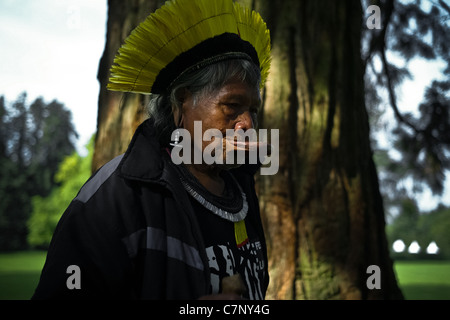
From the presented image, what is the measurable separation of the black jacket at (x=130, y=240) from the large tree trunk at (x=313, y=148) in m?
1.67

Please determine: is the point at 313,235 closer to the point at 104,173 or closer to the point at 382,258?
the point at 382,258

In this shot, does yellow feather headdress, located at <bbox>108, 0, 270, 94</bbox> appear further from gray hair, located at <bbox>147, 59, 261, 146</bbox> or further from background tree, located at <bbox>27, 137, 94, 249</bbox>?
background tree, located at <bbox>27, 137, 94, 249</bbox>

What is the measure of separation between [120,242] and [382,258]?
261cm

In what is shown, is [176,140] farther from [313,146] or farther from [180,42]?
[313,146]

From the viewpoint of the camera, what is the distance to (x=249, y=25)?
1690 millimetres

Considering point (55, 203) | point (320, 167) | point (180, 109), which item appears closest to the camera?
point (180, 109)

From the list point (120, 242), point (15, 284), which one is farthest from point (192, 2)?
point (15, 284)

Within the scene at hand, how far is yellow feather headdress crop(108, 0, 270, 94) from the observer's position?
4.90 ft

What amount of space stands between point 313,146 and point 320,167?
171 mm

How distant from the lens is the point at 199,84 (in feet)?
4.87

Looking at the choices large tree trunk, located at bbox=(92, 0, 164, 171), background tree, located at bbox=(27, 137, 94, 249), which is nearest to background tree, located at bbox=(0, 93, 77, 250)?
background tree, located at bbox=(27, 137, 94, 249)

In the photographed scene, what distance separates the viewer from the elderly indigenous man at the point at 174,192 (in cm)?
113

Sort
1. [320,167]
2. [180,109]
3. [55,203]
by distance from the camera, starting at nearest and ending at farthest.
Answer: [180,109], [320,167], [55,203]

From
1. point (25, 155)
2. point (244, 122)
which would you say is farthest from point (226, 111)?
point (25, 155)
